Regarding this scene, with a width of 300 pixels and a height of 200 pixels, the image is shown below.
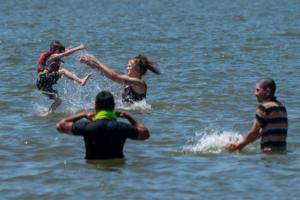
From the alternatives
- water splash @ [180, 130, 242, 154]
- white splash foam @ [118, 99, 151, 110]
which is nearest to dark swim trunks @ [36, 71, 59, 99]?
white splash foam @ [118, 99, 151, 110]

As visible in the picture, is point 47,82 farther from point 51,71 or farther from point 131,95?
point 131,95

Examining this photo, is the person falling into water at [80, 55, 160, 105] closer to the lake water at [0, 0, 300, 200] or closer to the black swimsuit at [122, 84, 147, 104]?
the black swimsuit at [122, 84, 147, 104]

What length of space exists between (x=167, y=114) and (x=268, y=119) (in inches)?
193

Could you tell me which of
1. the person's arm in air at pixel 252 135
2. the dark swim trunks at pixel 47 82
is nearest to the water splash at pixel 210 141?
the person's arm in air at pixel 252 135

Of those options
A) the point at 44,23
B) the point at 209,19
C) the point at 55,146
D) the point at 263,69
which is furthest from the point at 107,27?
the point at 55,146

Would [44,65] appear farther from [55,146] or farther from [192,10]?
[192,10]

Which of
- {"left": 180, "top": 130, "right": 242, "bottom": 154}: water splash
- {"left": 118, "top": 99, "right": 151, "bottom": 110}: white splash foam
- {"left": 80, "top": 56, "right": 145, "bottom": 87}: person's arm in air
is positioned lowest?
{"left": 180, "top": 130, "right": 242, "bottom": 154}: water splash

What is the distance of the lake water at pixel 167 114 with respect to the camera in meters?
10.1

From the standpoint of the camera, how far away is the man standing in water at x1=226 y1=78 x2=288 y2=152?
1102cm

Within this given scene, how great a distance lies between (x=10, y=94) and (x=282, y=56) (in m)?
9.89

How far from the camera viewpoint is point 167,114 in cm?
1580

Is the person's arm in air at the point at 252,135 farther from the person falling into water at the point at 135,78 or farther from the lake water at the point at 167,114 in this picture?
the person falling into water at the point at 135,78

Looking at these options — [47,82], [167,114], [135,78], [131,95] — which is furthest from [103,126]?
[47,82]

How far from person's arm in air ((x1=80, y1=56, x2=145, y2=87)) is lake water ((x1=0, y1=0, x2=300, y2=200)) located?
711mm
